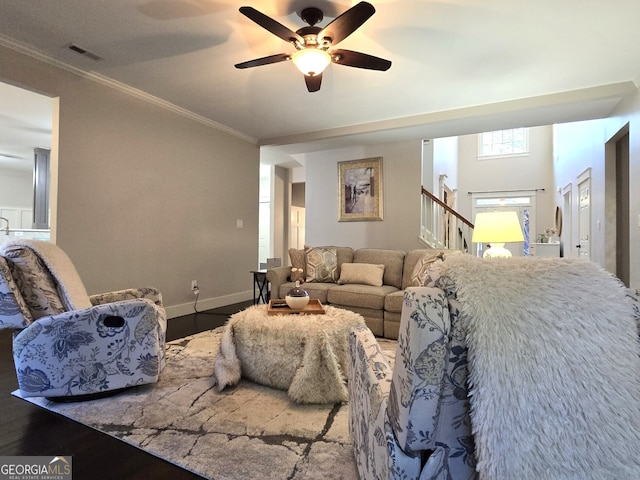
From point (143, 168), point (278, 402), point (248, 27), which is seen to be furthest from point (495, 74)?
point (143, 168)

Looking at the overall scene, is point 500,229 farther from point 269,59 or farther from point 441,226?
point 441,226

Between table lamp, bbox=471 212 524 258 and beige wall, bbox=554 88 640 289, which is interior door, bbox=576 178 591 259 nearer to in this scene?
beige wall, bbox=554 88 640 289

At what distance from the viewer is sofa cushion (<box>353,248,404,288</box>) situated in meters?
3.88

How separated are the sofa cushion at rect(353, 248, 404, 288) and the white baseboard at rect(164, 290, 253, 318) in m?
2.11

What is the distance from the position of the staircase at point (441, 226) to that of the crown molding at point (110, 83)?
3.24 meters

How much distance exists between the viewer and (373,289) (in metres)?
3.55

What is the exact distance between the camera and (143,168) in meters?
3.83

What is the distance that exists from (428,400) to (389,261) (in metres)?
3.31

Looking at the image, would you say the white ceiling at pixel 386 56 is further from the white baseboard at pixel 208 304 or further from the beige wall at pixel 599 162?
the white baseboard at pixel 208 304

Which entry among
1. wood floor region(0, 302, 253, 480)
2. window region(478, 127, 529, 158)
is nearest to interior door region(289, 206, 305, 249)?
window region(478, 127, 529, 158)

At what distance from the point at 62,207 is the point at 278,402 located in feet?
8.95

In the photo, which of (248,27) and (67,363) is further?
(248,27)

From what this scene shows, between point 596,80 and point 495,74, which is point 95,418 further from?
point 596,80

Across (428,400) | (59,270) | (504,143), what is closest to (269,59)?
(59,270)
